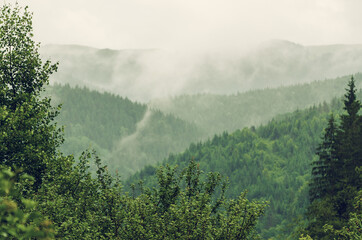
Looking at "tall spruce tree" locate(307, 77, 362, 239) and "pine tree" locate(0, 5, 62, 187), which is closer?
"pine tree" locate(0, 5, 62, 187)

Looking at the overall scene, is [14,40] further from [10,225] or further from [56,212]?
[10,225]

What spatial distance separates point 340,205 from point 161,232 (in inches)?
1116

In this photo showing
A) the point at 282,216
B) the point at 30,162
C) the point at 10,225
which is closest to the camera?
the point at 10,225

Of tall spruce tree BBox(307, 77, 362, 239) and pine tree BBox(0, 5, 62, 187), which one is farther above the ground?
pine tree BBox(0, 5, 62, 187)

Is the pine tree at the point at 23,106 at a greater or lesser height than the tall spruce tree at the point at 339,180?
greater

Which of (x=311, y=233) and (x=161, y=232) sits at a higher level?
(x=161, y=232)

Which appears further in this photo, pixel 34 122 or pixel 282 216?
pixel 282 216

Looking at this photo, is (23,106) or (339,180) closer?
(23,106)

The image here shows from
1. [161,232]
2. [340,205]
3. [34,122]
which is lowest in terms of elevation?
[340,205]

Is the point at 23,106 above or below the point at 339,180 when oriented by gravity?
above

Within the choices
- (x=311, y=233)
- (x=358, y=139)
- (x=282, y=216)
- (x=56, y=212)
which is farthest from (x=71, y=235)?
(x=282, y=216)

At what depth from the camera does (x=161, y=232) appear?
675 inches

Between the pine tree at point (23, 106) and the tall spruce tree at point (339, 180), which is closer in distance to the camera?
the pine tree at point (23, 106)

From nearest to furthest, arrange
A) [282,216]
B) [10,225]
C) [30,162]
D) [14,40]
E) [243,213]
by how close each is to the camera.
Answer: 1. [10,225]
2. [243,213]
3. [30,162]
4. [14,40]
5. [282,216]
